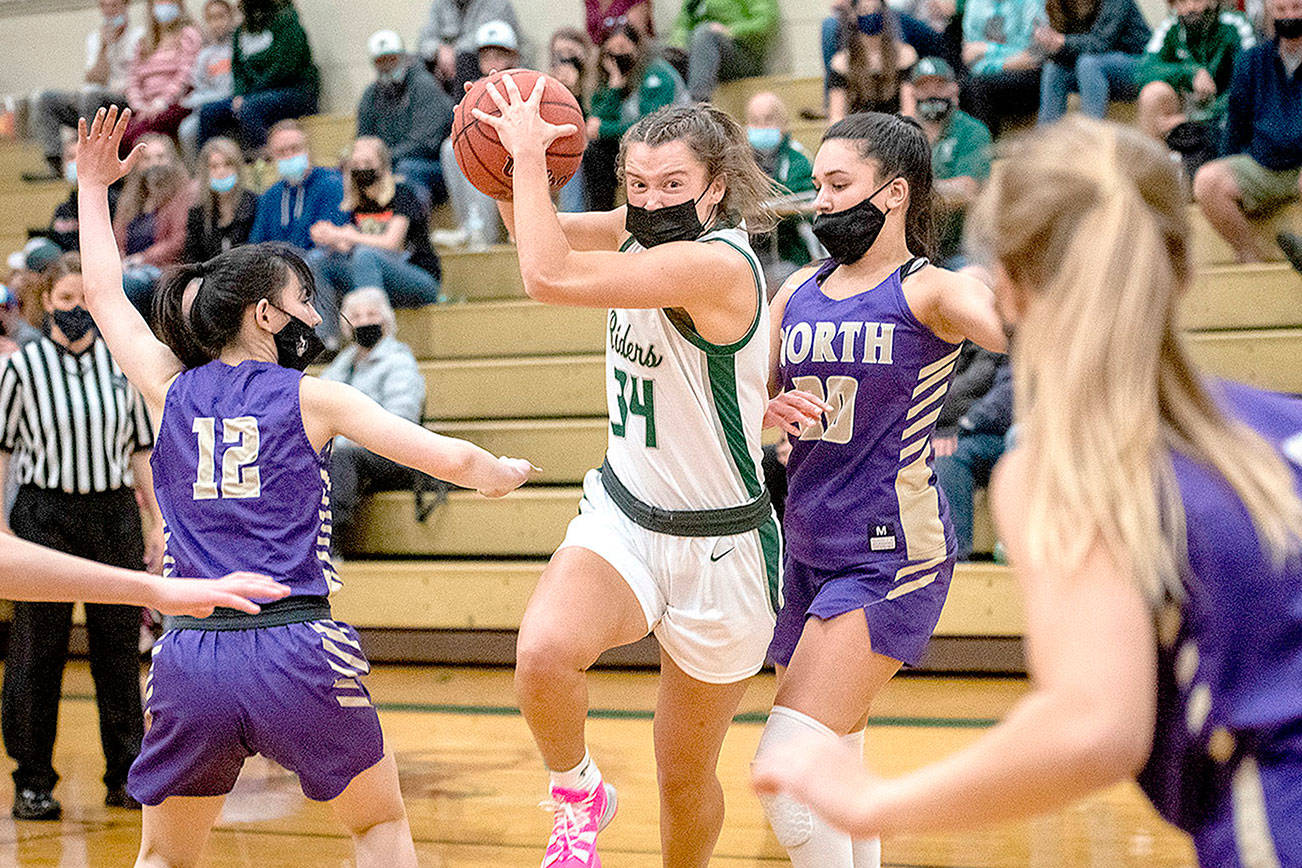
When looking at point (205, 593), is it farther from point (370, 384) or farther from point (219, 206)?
point (219, 206)

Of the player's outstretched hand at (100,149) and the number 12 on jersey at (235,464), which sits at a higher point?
the player's outstretched hand at (100,149)

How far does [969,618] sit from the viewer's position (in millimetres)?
6211

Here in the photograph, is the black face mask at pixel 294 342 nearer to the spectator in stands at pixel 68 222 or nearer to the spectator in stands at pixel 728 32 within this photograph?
the spectator in stands at pixel 728 32

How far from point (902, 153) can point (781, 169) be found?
4095 millimetres

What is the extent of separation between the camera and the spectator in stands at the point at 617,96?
8391mm

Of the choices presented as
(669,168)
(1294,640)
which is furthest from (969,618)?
(1294,640)

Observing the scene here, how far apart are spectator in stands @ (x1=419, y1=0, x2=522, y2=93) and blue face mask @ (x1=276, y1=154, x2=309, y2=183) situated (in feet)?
4.07

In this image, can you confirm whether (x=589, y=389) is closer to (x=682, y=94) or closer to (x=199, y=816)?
(x=682, y=94)

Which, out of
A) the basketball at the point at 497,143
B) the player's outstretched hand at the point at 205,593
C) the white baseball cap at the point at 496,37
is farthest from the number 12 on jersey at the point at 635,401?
the white baseball cap at the point at 496,37

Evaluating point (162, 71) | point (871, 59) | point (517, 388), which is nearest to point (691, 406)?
point (517, 388)

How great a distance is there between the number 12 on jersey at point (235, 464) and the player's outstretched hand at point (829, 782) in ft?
5.48

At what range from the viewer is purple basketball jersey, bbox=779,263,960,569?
3.30 metres

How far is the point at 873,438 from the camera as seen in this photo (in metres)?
3.32

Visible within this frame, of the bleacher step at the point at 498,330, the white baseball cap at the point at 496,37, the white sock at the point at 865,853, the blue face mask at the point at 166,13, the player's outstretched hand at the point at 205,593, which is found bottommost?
the bleacher step at the point at 498,330
